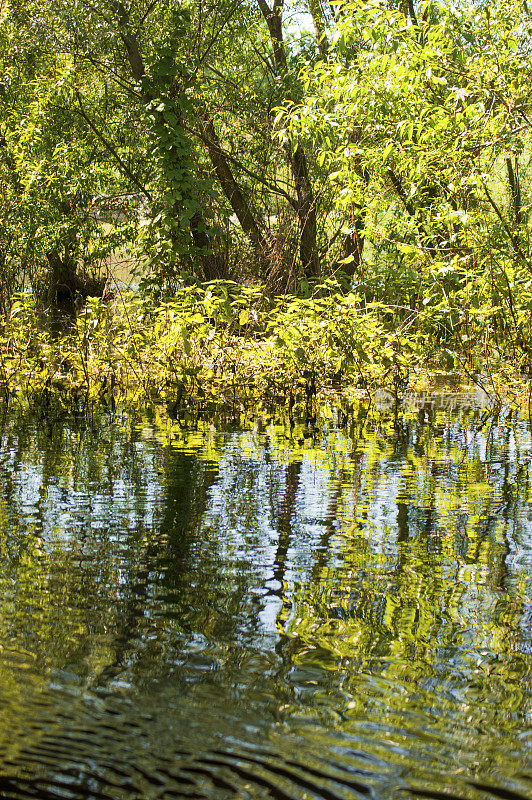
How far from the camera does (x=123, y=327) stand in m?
8.83

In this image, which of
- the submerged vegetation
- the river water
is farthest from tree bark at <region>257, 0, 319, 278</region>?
the river water

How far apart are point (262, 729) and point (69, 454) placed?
342 cm

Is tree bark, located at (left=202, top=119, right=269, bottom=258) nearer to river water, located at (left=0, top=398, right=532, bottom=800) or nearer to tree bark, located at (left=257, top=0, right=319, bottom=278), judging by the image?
tree bark, located at (left=257, top=0, right=319, bottom=278)

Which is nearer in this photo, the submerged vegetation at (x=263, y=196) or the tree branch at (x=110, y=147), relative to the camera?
the submerged vegetation at (x=263, y=196)

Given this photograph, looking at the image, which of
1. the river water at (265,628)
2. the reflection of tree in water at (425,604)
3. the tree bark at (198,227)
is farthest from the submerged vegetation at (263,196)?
the reflection of tree in water at (425,604)

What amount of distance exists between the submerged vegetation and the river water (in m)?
2.93

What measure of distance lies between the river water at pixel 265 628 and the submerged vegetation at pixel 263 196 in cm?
293

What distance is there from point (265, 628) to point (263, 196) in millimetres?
10824

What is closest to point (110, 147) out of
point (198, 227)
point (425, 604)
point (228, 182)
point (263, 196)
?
point (228, 182)

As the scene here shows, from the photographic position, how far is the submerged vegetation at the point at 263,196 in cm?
696

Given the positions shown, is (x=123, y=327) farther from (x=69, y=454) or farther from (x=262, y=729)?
(x=262, y=729)

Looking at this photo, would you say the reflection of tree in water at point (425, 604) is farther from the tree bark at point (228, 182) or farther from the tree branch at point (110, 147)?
the tree branch at point (110, 147)

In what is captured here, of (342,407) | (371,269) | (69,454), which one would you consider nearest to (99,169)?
(371,269)

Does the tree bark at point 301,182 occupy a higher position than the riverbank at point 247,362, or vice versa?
the tree bark at point 301,182
